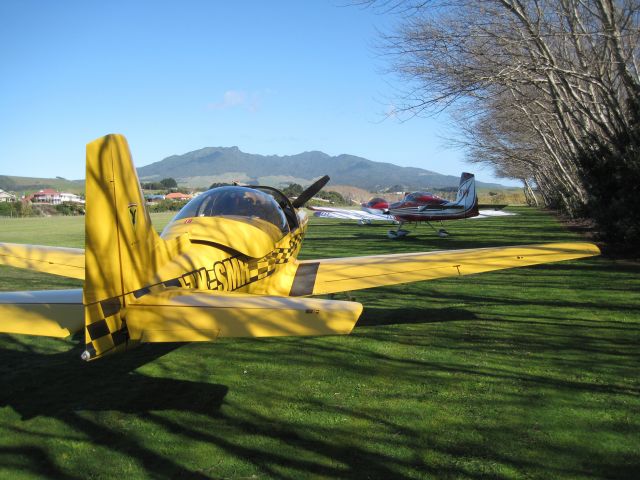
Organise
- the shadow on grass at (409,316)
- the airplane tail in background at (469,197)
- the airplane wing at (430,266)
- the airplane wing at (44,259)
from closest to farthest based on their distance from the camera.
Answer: the airplane wing at (430,266) < the airplane wing at (44,259) < the shadow on grass at (409,316) < the airplane tail in background at (469,197)

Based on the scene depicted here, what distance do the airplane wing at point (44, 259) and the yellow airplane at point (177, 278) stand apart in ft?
7.01

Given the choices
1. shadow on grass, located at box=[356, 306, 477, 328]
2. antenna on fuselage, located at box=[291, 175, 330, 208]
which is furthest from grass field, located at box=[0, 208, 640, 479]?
antenna on fuselage, located at box=[291, 175, 330, 208]

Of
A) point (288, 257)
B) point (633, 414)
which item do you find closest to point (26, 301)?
point (288, 257)

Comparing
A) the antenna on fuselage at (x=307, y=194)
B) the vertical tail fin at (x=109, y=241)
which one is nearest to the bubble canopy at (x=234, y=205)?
the vertical tail fin at (x=109, y=241)

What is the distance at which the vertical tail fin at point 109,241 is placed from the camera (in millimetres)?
3875

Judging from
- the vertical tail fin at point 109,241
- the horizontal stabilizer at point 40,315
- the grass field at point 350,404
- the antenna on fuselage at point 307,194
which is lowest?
the grass field at point 350,404

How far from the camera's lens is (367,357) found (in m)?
5.91

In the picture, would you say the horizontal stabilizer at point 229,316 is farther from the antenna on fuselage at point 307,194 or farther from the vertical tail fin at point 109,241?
the antenna on fuselage at point 307,194

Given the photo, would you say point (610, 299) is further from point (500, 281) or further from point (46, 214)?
point (46, 214)

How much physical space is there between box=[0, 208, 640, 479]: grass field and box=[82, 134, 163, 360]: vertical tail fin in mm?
894

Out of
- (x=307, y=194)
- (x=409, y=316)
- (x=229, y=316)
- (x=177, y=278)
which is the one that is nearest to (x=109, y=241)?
(x=177, y=278)

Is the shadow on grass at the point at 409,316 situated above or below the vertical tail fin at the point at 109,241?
below

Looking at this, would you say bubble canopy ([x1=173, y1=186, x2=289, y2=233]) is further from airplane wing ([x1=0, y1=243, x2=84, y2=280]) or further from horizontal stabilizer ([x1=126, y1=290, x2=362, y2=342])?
horizontal stabilizer ([x1=126, y1=290, x2=362, y2=342])

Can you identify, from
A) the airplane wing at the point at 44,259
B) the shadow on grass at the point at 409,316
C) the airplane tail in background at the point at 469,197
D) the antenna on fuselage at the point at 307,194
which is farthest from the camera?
the airplane tail in background at the point at 469,197
